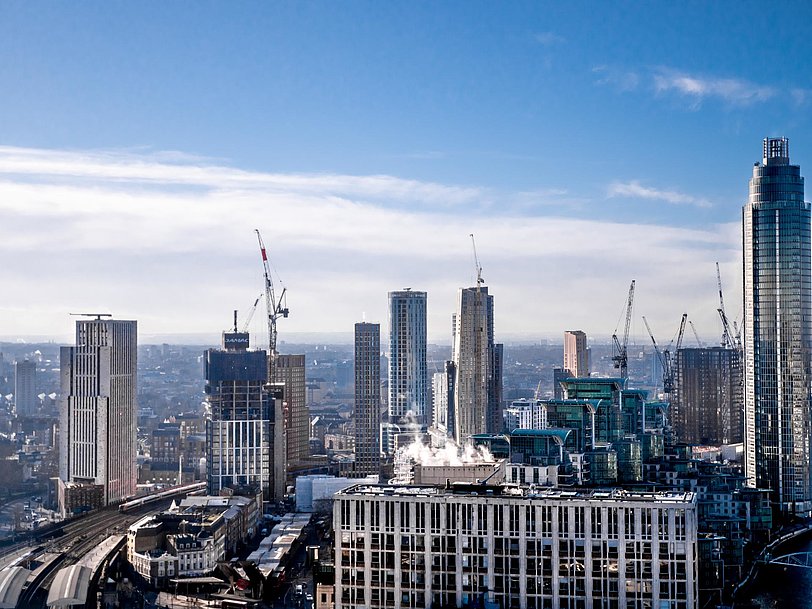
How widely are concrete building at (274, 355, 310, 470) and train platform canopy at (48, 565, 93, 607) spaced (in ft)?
40.7

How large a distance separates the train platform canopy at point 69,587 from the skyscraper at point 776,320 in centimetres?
1244

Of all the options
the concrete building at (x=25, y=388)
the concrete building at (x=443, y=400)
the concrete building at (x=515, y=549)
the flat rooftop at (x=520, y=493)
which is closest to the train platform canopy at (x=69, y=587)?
the concrete building at (x=25, y=388)

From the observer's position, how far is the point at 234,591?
12.1 metres

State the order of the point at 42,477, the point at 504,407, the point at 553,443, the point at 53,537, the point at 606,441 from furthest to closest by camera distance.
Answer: the point at 504,407
the point at 606,441
the point at 553,443
the point at 42,477
the point at 53,537

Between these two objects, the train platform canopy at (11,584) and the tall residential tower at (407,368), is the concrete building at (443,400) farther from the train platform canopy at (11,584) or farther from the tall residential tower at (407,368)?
the train platform canopy at (11,584)

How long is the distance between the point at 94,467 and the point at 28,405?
14.3 ft

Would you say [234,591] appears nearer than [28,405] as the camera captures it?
Yes

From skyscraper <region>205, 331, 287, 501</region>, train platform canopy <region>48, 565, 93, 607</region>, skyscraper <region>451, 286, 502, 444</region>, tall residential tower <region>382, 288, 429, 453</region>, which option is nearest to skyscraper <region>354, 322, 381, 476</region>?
tall residential tower <region>382, 288, 429, 453</region>

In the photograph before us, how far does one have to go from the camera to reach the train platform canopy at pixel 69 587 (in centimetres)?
1051

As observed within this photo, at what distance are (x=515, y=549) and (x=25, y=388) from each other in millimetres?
8161

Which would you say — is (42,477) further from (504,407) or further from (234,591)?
(504,407)

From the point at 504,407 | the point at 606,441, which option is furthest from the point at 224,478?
the point at 606,441

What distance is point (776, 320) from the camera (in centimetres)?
1986

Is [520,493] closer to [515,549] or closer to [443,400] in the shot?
[515,549]
